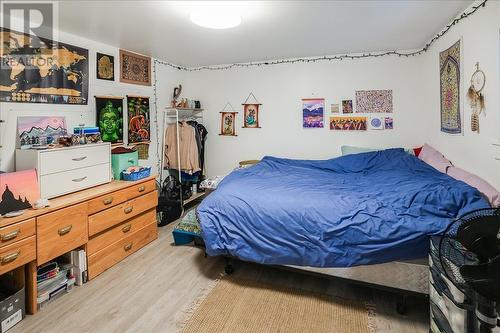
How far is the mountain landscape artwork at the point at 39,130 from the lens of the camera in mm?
2391

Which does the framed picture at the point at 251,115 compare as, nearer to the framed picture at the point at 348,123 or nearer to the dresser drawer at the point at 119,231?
the framed picture at the point at 348,123

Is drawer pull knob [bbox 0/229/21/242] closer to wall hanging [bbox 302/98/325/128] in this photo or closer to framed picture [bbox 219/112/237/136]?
framed picture [bbox 219/112/237/136]

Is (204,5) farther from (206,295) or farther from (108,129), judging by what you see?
(206,295)

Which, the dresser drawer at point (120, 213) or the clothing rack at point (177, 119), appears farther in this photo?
the clothing rack at point (177, 119)

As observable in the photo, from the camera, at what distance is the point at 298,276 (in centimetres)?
247

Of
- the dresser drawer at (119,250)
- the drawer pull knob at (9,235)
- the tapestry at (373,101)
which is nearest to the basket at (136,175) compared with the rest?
the dresser drawer at (119,250)

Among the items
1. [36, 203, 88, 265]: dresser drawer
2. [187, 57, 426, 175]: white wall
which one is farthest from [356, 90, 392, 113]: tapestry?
[36, 203, 88, 265]: dresser drawer

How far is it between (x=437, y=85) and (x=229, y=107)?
9.11ft

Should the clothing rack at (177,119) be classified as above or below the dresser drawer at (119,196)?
above

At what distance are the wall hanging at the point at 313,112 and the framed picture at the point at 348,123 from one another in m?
0.17

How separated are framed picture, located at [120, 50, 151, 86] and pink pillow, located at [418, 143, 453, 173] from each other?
3576mm

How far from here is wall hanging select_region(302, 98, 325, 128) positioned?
13.5ft

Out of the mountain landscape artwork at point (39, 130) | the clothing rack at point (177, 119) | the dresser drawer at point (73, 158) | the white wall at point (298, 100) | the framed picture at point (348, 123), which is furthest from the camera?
the clothing rack at point (177, 119)

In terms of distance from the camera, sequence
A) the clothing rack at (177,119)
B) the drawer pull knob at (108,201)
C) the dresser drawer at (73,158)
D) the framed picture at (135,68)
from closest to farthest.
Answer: the dresser drawer at (73,158) → the drawer pull knob at (108,201) → the framed picture at (135,68) → the clothing rack at (177,119)
